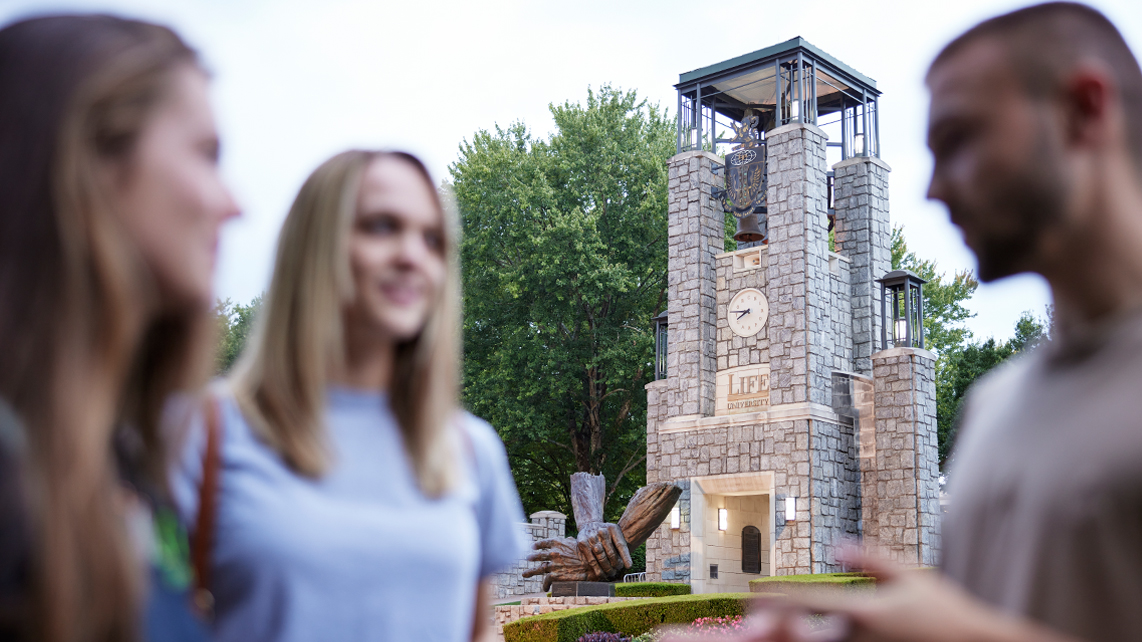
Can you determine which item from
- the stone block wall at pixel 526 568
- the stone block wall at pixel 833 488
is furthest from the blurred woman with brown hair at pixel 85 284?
the stone block wall at pixel 526 568

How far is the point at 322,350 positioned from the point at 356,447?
17 centimetres

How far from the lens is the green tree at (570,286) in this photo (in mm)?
24719

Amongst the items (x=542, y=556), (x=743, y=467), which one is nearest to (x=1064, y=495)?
(x=542, y=556)

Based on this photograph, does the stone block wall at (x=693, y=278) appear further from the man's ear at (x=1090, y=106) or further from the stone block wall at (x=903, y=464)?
the man's ear at (x=1090, y=106)

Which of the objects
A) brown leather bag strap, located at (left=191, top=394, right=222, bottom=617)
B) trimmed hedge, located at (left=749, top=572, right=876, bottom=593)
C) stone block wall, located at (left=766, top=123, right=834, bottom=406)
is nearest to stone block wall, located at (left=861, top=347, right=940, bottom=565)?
stone block wall, located at (left=766, top=123, right=834, bottom=406)

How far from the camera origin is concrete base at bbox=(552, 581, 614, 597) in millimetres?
15617

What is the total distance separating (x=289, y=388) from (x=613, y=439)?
24.9 m

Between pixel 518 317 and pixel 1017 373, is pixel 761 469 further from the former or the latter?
pixel 1017 373

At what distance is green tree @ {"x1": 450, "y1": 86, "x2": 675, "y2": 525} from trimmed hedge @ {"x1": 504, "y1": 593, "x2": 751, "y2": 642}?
11.5 meters

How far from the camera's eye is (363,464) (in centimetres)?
155

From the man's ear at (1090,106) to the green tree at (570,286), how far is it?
2319 cm

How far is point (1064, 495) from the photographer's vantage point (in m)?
1.01

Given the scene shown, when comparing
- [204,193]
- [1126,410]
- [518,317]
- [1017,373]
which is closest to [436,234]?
[204,193]

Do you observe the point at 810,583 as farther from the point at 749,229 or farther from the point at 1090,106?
the point at 1090,106
